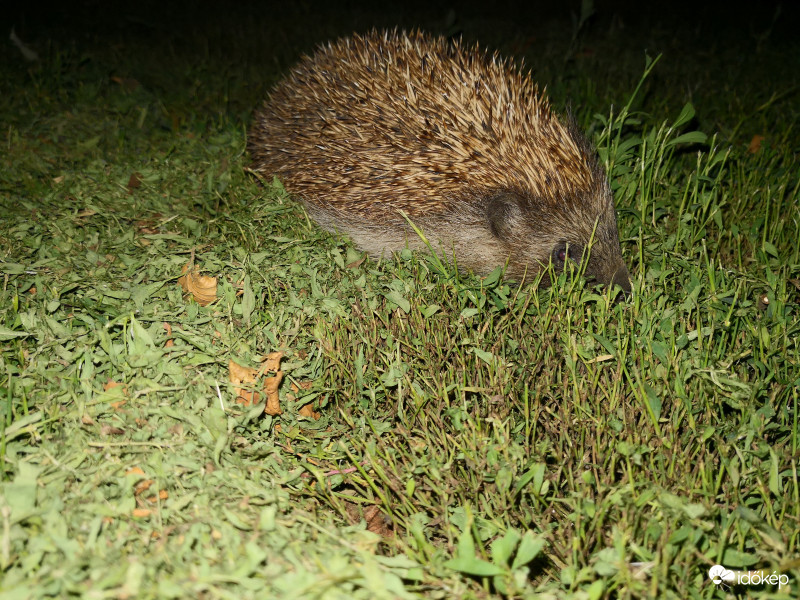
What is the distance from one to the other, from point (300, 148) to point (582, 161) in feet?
5.12

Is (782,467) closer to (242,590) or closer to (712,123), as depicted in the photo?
(242,590)

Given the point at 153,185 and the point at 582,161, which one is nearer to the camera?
the point at 582,161

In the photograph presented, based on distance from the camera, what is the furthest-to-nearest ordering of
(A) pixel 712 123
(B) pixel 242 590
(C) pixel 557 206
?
1. (A) pixel 712 123
2. (C) pixel 557 206
3. (B) pixel 242 590

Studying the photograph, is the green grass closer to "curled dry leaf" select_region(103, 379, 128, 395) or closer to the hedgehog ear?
"curled dry leaf" select_region(103, 379, 128, 395)

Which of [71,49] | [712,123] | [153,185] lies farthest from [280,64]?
[712,123]

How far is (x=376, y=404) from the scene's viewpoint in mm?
2887

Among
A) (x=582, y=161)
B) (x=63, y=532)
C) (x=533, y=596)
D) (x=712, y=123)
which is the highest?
(x=712, y=123)

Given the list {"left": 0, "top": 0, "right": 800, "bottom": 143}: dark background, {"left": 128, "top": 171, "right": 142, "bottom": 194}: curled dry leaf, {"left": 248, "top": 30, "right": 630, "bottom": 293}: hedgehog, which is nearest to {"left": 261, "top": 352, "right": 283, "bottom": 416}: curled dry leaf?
{"left": 248, "top": 30, "right": 630, "bottom": 293}: hedgehog

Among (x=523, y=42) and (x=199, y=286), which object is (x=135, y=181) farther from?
(x=523, y=42)

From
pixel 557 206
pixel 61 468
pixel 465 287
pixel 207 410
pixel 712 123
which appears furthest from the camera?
pixel 712 123

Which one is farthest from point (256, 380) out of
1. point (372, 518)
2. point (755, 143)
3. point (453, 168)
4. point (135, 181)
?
point (755, 143)

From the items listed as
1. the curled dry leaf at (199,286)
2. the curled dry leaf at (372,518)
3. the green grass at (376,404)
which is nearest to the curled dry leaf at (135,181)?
the green grass at (376,404)

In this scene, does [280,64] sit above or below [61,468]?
above

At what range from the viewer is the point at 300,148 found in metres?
3.84
